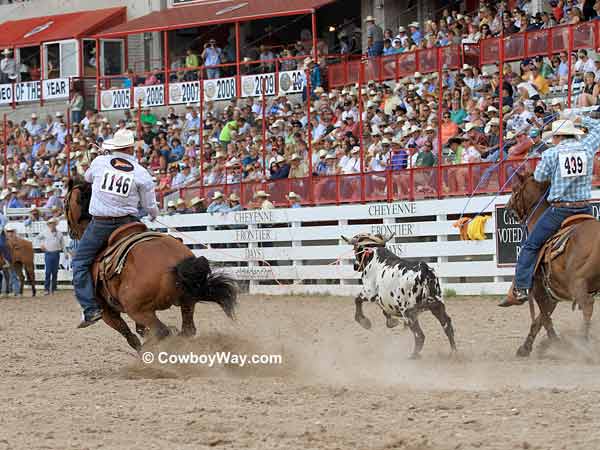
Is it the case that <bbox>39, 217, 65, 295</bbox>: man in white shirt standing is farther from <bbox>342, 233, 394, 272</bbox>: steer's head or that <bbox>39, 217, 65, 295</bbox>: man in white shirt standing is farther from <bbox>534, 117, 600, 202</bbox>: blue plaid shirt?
<bbox>534, 117, 600, 202</bbox>: blue plaid shirt

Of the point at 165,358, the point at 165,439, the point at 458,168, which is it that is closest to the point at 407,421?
the point at 165,439

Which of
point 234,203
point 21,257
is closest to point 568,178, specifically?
point 234,203

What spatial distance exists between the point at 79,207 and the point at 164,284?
158 cm

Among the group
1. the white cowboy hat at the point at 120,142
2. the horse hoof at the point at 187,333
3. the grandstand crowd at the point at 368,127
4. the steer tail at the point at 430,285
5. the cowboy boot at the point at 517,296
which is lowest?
the horse hoof at the point at 187,333

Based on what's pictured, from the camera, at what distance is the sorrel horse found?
948cm

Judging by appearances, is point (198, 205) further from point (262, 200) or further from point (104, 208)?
point (104, 208)

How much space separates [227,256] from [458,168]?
4.91 meters

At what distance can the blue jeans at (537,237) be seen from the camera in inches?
409

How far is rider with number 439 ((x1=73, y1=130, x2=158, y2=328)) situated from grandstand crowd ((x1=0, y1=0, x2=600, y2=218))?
6690 mm

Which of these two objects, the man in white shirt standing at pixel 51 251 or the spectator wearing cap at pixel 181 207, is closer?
the spectator wearing cap at pixel 181 207

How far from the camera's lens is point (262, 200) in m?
20.2

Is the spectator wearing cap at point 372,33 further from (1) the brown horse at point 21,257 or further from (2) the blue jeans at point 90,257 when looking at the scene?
(2) the blue jeans at point 90,257

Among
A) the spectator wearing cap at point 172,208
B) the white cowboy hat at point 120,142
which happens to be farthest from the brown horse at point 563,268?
the spectator wearing cap at point 172,208

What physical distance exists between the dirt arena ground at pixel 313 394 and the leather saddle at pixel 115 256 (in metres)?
0.66
